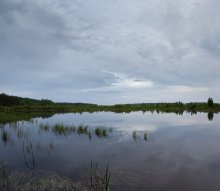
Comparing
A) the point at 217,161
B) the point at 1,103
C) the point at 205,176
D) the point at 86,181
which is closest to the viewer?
the point at 86,181

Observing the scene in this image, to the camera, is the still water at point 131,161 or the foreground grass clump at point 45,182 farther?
the still water at point 131,161

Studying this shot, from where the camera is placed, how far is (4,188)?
366 inches

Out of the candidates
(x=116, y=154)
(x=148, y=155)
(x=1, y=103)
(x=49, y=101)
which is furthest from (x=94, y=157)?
(x=49, y=101)

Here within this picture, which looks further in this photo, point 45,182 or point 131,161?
point 131,161

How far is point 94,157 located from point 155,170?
15.3 feet

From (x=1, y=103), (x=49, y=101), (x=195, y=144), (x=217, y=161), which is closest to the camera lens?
(x=217, y=161)

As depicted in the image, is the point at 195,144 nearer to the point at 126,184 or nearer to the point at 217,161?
the point at 217,161

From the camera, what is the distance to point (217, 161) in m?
14.7

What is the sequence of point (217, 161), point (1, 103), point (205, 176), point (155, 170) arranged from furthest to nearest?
1. point (1, 103)
2. point (217, 161)
3. point (155, 170)
4. point (205, 176)

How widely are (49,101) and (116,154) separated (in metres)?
165

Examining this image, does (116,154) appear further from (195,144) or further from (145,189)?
(195,144)

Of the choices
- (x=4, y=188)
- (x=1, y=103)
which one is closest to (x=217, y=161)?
(x=4, y=188)

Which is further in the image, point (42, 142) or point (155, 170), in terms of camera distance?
point (42, 142)

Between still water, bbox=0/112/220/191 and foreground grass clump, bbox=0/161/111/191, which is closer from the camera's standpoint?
foreground grass clump, bbox=0/161/111/191
